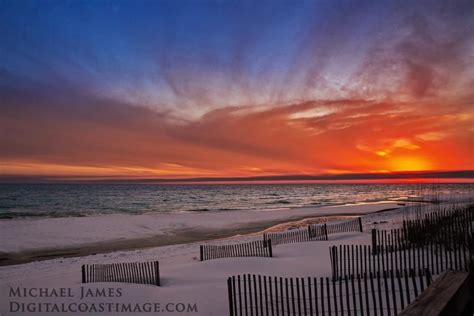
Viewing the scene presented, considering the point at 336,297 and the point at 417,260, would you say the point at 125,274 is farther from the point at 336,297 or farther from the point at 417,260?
the point at 417,260

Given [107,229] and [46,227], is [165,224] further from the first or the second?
[46,227]

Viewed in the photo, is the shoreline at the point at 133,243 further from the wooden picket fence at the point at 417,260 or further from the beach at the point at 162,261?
the wooden picket fence at the point at 417,260

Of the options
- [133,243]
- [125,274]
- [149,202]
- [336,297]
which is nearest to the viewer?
[336,297]

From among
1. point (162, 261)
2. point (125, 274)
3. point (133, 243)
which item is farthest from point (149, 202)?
point (125, 274)

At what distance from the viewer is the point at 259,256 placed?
17.8m

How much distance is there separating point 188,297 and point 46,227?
109 feet

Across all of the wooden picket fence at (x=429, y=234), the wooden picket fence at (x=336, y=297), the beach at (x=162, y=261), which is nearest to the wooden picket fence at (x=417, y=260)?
the wooden picket fence at (x=429, y=234)

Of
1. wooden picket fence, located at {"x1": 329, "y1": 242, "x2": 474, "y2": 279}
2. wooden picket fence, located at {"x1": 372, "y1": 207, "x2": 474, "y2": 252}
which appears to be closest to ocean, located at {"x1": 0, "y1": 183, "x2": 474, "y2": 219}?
wooden picket fence, located at {"x1": 372, "y1": 207, "x2": 474, "y2": 252}

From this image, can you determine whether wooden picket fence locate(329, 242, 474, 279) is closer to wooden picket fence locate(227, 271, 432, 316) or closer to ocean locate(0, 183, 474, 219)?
wooden picket fence locate(227, 271, 432, 316)

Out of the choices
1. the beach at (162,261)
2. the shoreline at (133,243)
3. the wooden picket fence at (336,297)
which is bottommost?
the shoreline at (133,243)

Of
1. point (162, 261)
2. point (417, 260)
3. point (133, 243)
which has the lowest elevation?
point (133, 243)

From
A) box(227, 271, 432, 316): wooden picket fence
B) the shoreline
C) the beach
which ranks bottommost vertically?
the shoreline

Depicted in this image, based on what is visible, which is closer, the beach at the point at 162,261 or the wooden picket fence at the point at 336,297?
the wooden picket fence at the point at 336,297

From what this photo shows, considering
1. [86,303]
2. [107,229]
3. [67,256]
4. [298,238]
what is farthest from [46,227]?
[86,303]
